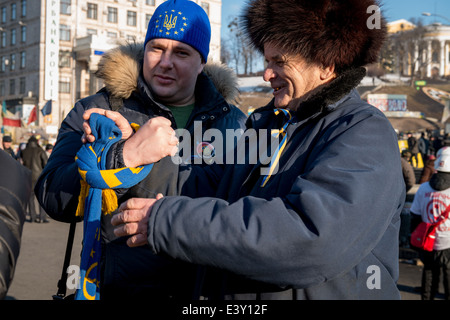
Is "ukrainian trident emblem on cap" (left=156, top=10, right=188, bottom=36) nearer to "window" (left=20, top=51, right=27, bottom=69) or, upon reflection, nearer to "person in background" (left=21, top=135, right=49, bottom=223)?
"person in background" (left=21, top=135, right=49, bottom=223)

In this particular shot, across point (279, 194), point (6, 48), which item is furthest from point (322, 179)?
point (6, 48)

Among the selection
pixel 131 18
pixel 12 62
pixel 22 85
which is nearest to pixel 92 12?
pixel 131 18

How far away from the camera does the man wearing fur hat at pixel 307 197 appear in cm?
131

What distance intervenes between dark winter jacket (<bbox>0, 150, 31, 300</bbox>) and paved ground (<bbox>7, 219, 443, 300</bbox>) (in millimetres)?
4070

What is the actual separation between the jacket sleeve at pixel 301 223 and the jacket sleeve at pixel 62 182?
2.09ft

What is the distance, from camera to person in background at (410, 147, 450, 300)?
5.34m

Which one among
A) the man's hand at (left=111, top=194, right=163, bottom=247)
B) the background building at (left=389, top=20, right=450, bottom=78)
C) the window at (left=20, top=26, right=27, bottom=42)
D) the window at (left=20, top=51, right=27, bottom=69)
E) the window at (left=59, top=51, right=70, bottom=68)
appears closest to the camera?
the man's hand at (left=111, top=194, right=163, bottom=247)

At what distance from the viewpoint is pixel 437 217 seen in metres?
5.34

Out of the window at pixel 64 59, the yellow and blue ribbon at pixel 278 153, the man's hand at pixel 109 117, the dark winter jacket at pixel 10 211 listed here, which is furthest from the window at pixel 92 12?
the yellow and blue ribbon at pixel 278 153

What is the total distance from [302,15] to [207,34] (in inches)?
41.8

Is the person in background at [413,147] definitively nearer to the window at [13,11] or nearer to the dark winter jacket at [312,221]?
the dark winter jacket at [312,221]

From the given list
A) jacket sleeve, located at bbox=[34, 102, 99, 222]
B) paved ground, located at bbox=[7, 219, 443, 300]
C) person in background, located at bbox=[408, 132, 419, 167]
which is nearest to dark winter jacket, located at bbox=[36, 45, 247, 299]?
jacket sleeve, located at bbox=[34, 102, 99, 222]

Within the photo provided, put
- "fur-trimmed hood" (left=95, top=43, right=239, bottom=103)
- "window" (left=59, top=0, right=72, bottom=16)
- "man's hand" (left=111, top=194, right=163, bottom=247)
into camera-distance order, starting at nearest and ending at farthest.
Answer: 1. "man's hand" (left=111, top=194, right=163, bottom=247)
2. "fur-trimmed hood" (left=95, top=43, right=239, bottom=103)
3. "window" (left=59, top=0, right=72, bottom=16)
